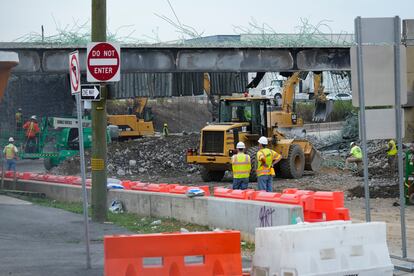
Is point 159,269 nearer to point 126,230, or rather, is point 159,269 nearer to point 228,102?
point 126,230

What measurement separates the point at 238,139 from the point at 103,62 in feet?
49.7

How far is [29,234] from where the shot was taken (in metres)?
15.4

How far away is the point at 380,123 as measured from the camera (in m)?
11.8

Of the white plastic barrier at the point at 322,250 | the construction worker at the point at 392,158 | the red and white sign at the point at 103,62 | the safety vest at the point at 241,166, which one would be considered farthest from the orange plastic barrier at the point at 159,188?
the construction worker at the point at 392,158

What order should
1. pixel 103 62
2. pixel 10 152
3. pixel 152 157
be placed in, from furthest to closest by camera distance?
pixel 152 157
pixel 10 152
pixel 103 62

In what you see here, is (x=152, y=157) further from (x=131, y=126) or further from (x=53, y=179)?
(x=53, y=179)

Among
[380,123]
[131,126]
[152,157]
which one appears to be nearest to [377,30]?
[380,123]

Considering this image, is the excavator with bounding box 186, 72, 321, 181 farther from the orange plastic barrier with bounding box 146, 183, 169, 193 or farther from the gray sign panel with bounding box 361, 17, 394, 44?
the gray sign panel with bounding box 361, 17, 394, 44

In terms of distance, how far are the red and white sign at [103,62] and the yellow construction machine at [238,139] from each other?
46.5ft

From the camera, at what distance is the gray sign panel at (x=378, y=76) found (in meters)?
11.8

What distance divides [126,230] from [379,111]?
6.14 meters

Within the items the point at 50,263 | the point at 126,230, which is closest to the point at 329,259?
the point at 50,263

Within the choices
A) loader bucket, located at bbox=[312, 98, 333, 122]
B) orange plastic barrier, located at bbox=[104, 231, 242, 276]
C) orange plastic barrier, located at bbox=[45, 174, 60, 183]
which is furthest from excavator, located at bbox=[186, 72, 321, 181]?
orange plastic barrier, located at bbox=[104, 231, 242, 276]

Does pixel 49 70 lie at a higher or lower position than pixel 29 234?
higher
